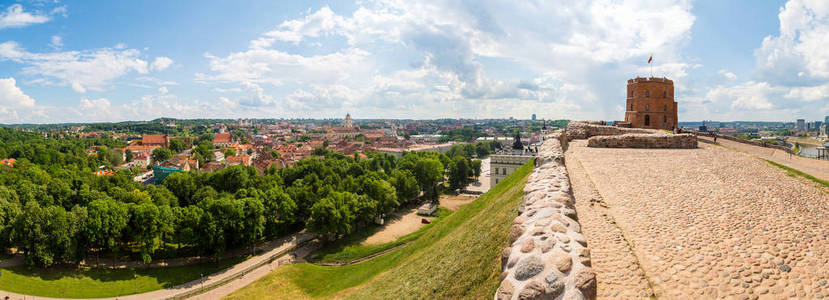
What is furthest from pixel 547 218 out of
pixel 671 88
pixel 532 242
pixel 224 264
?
pixel 671 88

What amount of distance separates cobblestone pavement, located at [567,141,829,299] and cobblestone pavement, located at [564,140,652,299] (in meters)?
0.03

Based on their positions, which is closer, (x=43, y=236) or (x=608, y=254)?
(x=608, y=254)

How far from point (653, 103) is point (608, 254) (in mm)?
37570

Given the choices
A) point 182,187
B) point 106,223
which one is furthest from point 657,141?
point 182,187

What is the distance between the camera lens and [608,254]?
6.27 metres

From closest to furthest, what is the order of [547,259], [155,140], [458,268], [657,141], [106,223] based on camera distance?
[547,259] → [458,268] → [657,141] → [106,223] → [155,140]

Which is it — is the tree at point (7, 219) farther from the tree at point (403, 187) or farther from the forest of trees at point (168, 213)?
the tree at point (403, 187)

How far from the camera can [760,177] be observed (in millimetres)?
11477

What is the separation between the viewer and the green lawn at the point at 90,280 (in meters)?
24.8

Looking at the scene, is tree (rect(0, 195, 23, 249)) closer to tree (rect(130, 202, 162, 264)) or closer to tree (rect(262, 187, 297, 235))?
tree (rect(130, 202, 162, 264))

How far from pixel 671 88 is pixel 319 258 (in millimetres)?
37486

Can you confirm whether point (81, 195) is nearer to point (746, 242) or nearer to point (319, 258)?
point (319, 258)

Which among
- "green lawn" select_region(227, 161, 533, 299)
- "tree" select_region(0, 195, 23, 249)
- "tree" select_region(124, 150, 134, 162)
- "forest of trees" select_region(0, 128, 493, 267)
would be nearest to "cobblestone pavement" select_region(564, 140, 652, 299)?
"green lawn" select_region(227, 161, 533, 299)

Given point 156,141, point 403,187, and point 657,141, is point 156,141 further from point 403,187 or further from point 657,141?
point 657,141
